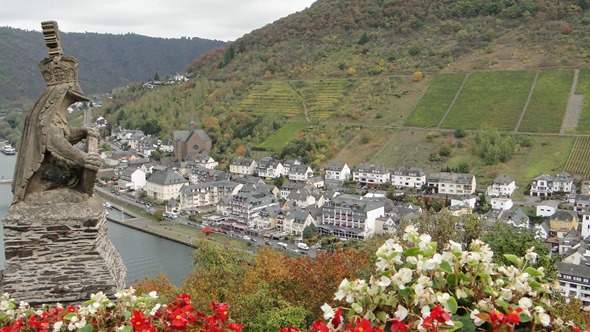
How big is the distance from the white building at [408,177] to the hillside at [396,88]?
3.03m

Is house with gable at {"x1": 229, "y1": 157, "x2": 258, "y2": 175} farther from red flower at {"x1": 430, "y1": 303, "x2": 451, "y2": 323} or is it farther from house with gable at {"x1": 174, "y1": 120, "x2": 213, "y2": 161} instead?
red flower at {"x1": 430, "y1": 303, "x2": 451, "y2": 323}

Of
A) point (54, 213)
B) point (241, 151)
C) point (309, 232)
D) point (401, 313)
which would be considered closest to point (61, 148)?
point (54, 213)

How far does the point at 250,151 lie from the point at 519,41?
43856 millimetres

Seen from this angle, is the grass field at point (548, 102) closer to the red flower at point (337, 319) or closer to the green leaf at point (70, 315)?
the red flower at point (337, 319)

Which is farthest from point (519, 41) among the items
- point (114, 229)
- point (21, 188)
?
point (21, 188)

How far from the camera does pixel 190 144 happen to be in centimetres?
6656

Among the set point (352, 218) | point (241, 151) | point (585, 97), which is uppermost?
point (585, 97)

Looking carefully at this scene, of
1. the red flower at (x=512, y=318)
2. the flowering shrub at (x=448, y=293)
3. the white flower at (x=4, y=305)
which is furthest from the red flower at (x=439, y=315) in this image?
the white flower at (x=4, y=305)

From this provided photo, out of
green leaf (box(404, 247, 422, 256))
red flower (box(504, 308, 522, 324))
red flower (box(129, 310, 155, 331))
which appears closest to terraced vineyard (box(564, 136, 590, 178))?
green leaf (box(404, 247, 422, 256))

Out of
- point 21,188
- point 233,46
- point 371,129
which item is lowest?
point 371,129

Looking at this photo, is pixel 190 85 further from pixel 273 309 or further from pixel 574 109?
pixel 273 309

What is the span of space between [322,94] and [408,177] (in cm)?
3023

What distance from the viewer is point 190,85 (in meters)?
95.6

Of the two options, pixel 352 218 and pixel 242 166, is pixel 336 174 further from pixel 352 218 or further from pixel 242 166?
pixel 352 218
